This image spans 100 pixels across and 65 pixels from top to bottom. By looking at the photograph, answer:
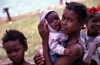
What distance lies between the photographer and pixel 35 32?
6.69m

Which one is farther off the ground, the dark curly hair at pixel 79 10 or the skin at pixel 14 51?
the dark curly hair at pixel 79 10

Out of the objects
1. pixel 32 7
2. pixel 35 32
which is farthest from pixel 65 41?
pixel 32 7

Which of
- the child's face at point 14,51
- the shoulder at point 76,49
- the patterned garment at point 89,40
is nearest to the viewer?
the shoulder at point 76,49

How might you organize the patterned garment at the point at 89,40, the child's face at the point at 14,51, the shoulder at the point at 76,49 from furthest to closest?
the patterned garment at the point at 89,40 < the child's face at the point at 14,51 < the shoulder at the point at 76,49

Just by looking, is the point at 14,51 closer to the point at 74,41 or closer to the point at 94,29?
the point at 74,41

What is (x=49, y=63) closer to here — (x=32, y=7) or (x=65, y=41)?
(x=65, y=41)

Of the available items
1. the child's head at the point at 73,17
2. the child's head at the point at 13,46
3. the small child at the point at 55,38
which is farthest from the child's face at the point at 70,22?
the child's head at the point at 13,46

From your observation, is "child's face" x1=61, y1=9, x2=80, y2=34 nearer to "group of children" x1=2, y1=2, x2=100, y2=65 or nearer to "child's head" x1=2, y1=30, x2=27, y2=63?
"group of children" x1=2, y1=2, x2=100, y2=65

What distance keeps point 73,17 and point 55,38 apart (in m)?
0.38

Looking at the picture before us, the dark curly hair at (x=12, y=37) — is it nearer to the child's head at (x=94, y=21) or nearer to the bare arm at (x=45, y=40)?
the bare arm at (x=45, y=40)

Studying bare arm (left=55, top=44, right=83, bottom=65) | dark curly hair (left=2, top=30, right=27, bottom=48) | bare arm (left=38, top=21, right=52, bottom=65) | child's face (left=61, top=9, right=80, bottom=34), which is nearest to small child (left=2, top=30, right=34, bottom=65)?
dark curly hair (left=2, top=30, right=27, bottom=48)

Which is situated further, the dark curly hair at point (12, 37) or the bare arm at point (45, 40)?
the dark curly hair at point (12, 37)

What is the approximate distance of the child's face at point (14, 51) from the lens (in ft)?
5.38

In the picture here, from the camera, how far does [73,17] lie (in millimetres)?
1375
